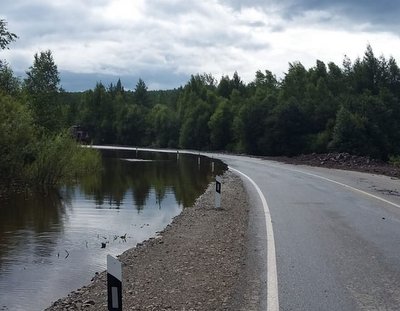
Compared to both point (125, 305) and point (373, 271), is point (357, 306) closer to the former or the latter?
point (373, 271)

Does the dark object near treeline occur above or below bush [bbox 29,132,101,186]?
above

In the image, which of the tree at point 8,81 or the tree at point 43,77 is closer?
the tree at point 8,81

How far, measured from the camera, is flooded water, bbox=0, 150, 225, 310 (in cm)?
1064

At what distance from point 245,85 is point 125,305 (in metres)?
118

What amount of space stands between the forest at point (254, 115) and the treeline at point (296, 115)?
0.45 ft

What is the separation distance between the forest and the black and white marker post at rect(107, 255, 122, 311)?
69.5 ft

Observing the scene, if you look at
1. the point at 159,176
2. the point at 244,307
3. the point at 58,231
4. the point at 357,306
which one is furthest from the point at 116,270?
the point at 159,176

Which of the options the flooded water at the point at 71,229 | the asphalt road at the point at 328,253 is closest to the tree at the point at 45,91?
the flooded water at the point at 71,229

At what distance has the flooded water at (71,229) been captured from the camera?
1064 centimetres

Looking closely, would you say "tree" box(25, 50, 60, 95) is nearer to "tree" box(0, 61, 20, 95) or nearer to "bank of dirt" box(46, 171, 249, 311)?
"tree" box(0, 61, 20, 95)

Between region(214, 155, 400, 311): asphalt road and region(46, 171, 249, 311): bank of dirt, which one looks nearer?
region(214, 155, 400, 311): asphalt road

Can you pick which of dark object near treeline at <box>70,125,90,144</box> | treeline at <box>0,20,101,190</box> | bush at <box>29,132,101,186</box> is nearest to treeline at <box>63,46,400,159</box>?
dark object near treeline at <box>70,125,90,144</box>

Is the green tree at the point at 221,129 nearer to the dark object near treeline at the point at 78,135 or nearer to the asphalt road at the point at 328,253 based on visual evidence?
the dark object near treeline at the point at 78,135

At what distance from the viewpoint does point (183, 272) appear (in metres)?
9.48
